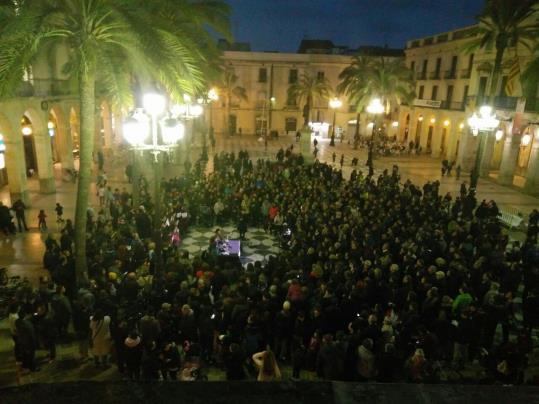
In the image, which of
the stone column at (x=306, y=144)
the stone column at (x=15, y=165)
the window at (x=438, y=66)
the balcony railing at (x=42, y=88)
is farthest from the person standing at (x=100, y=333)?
the window at (x=438, y=66)

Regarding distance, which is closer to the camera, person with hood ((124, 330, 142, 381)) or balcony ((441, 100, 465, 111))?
person with hood ((124, 330, 142, 381))

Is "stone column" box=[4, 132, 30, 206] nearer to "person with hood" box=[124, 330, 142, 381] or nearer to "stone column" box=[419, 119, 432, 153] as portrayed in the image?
"person with hood" box=[124, 330, 142, 381]

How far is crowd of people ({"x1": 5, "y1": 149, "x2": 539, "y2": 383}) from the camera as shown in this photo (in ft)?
24.8

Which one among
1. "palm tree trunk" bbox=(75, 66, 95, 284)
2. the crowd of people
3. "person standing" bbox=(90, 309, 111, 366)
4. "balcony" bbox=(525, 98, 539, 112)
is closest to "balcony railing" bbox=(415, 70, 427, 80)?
"balcony" bbox=(525, 98, 539, 112)

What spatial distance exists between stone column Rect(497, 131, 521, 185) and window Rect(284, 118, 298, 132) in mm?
32178

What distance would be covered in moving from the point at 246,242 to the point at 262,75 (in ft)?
143

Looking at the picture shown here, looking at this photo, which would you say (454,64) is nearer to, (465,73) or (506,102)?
(465,73)

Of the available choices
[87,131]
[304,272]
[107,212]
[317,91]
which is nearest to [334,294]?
[304,272]

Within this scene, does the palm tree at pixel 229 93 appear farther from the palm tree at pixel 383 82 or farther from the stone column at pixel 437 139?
the stone column at pixel 437 139

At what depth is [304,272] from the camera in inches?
433

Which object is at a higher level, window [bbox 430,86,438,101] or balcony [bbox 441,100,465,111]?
window [bbox 430,86,438,101]

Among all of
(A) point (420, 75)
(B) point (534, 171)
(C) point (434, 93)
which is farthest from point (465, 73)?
(B) point (534, 171)

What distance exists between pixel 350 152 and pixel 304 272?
3357cm

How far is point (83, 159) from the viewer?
35.6ft
